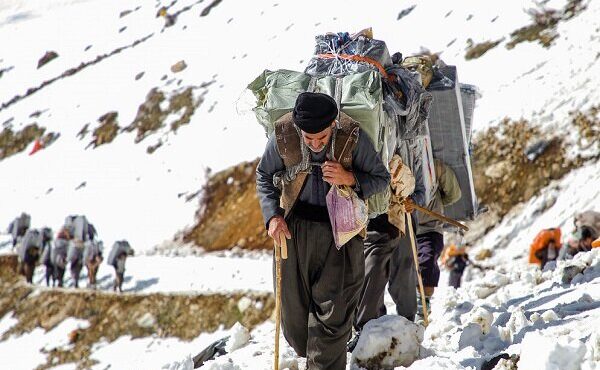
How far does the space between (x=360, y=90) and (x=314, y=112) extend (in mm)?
593

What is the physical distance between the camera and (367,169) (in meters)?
3.76

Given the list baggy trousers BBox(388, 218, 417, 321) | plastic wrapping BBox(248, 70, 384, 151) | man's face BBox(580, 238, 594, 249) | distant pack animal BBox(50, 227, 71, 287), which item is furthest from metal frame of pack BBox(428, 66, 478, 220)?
distant pack animal BBox(50, 227, 71, 287)

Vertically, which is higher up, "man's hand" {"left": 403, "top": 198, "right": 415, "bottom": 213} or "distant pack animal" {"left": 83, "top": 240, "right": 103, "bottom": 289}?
"man's hand" {"left": 403, "top": 198, "right": 415, "bottom": 213}

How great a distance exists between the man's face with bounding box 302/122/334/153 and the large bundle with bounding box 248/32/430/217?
0.30 meters

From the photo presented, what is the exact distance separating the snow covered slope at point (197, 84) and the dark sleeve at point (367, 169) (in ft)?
3.21

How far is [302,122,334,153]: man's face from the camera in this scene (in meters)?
3.60

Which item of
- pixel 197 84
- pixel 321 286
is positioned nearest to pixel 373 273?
pixel 321 286

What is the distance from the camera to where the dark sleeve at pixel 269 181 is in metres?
3.80

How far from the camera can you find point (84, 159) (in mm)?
30625

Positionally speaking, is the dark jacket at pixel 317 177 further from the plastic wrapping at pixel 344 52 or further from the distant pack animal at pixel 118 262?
the distant pack animal at pixel 118 262

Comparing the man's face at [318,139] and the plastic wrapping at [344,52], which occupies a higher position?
the plastic wrapping at [344,52]

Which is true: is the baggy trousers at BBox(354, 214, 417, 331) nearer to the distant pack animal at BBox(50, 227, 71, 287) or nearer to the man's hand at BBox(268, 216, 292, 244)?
the man's hand at BBox(268, 216, 292, 244)

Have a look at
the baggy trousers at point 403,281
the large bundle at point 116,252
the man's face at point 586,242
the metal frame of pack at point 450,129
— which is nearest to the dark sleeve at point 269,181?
the baggy trousers at point 403,281

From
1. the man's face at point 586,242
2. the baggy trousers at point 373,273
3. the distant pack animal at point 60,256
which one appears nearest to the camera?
the baggy trousers at point 373,273
